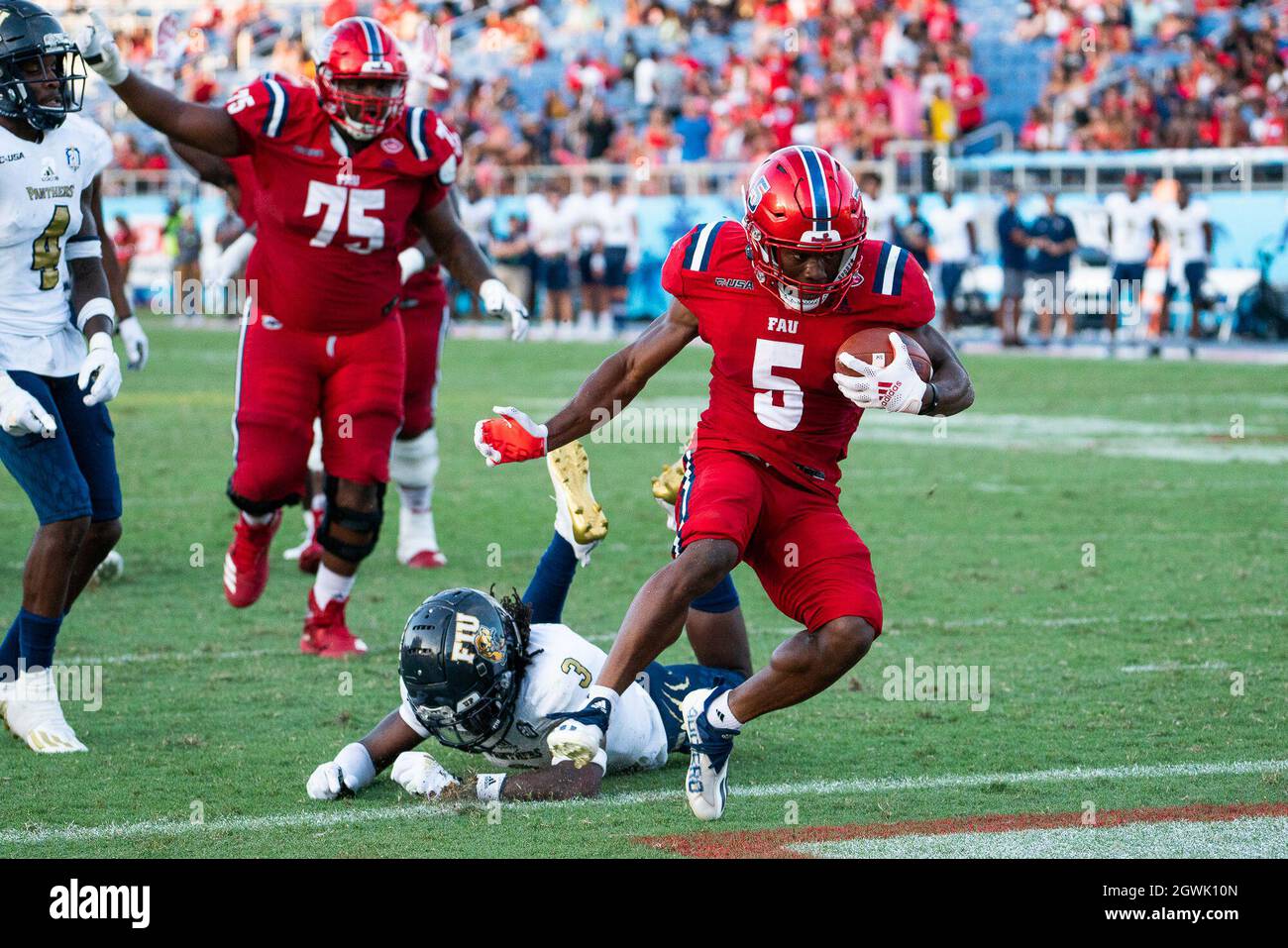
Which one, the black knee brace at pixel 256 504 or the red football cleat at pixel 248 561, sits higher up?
the black knee brace at pixel 256 504

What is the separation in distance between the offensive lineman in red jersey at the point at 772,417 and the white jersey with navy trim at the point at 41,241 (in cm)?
154

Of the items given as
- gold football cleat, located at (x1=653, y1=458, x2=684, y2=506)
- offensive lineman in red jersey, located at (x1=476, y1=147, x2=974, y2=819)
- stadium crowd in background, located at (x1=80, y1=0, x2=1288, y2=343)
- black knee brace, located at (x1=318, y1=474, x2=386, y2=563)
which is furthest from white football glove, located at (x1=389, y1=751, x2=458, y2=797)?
stadium crowd in background, located at (x1=80, y1=0, x2=1288, y2=343)

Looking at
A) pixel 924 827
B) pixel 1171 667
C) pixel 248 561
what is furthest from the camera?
pixel 248 561

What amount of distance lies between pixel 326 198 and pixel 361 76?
18.4 inches

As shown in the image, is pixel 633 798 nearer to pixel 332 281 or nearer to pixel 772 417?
pixel 772 417

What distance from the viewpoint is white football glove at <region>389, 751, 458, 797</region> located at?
15.4 feet

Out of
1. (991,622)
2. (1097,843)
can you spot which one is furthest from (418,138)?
(1097,843)

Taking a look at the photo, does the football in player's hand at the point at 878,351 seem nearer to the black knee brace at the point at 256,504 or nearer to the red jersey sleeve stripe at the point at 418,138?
the red jersey sleeve stripe at the point at 418,138

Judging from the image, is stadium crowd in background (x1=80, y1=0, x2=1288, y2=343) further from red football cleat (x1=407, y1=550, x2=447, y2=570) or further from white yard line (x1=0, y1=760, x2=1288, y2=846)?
white yard line (x1=0, y1=760, x2=1288, y2=846)

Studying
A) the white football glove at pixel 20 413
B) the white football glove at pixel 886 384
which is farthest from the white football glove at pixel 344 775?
the white football glove at pixel 886 384

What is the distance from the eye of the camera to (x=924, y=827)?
4312mm

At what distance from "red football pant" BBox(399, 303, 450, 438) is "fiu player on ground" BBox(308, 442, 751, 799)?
11.1 feet

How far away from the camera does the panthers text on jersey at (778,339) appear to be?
188 inches

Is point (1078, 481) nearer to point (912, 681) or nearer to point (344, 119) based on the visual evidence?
point (912, 681)
